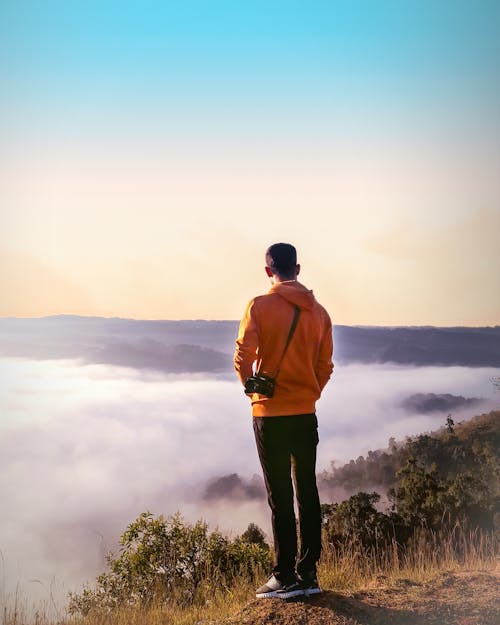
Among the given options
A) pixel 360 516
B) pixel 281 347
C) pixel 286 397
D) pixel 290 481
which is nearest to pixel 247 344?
pixel 281 347

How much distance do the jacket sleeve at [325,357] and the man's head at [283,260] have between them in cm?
51

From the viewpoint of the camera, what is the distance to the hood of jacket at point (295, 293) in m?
5.38

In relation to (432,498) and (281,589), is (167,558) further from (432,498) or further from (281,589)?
(432,498)

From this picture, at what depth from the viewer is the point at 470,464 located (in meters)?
22.7

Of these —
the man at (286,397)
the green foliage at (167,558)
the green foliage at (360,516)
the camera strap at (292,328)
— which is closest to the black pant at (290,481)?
the man at (286,397)

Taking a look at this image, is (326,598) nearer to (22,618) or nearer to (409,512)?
(22,618)

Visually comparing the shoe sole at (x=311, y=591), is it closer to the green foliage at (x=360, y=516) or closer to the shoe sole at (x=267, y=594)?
the shoe sole at (x=267, y=594)

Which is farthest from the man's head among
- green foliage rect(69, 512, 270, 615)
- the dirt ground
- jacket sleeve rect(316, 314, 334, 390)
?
green foliage rect(69, 512, 270, 615)

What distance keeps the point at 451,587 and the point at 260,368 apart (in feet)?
9.67

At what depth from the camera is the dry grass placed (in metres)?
6.58

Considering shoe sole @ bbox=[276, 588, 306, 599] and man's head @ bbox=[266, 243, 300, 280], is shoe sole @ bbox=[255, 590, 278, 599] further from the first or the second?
man's head @ bbox=[266, 243, 300, 280]

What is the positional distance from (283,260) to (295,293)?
28 centimetres

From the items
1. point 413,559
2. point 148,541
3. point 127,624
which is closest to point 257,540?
point 148,541

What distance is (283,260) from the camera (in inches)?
216
